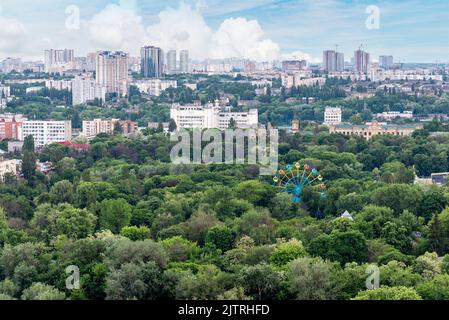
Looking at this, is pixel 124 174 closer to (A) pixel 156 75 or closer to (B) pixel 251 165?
(B) pixel 251 165

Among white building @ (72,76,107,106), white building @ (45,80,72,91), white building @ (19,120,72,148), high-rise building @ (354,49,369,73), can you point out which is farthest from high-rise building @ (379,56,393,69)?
white building @ (19,120,72,148)

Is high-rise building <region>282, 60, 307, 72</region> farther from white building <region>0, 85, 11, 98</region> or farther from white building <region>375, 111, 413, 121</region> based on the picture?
white building <region>375, 111, 413, 121</region>

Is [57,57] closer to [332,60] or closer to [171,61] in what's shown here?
[171,61]

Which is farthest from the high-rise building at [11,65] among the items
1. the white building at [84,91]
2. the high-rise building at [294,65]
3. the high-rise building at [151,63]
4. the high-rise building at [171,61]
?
the white building at [84,91]

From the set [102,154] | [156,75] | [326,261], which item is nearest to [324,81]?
[156,75]

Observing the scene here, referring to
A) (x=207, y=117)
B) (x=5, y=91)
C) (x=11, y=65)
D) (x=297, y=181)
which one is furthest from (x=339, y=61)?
(x=297, y=181)
